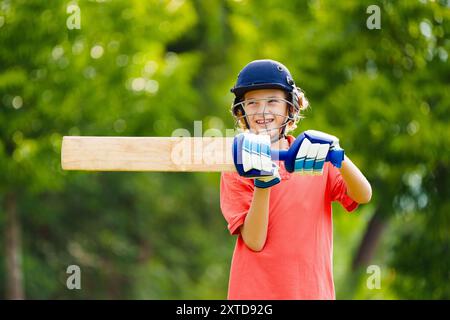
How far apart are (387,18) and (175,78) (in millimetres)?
3237

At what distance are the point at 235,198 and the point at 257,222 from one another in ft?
0.75

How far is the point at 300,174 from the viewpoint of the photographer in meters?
3.31

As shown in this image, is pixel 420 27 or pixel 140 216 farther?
pixel 140 216

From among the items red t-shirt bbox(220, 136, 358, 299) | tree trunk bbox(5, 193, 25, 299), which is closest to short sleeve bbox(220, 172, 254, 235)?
red t-shirt bbox(220, 136, 358, 299)

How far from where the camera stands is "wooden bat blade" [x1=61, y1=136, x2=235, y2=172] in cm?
326

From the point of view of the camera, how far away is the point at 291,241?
11.1ft

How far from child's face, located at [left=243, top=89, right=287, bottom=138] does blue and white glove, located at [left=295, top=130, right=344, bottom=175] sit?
358 mm

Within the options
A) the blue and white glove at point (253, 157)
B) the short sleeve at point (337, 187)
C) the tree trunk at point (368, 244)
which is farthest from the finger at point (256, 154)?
the tree trunk at point (368, 244)

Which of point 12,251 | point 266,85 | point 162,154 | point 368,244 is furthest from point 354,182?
point 368,244

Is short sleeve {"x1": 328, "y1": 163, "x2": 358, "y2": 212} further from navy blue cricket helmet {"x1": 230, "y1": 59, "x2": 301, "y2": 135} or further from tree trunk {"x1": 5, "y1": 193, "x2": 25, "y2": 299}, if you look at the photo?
tree trunk {"x1": 5, "y1": 193, "x2": 25, "y2": 299}

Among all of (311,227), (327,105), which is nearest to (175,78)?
(327,105)

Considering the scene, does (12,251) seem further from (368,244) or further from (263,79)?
(263,79)

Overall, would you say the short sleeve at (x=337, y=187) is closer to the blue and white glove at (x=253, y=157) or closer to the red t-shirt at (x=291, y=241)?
the red t-shirt at (x=291, y=241)

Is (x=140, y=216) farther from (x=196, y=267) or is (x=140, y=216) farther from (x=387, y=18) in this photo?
(x=387, y=18)
